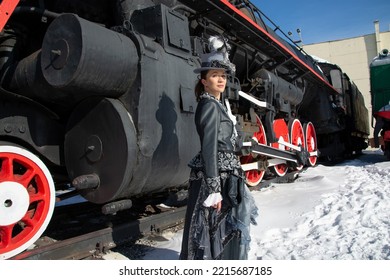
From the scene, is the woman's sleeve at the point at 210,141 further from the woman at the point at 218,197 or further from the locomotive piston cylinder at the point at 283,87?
the locomotive piston cylinder at the point at 283,87

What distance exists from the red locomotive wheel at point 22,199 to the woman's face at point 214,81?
131cm

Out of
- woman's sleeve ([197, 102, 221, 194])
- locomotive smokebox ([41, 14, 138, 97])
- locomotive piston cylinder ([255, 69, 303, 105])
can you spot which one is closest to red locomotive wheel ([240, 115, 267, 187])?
locomotive piston cylinder ([255, 69, 303, 105])

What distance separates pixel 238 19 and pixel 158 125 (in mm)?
2134

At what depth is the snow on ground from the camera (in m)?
2.51

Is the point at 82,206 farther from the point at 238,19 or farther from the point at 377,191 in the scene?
the point at 377,191

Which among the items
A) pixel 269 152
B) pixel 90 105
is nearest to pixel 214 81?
pixel 90 105

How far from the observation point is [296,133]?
22.5 feet

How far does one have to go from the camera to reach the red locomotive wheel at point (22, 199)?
7.15 feet

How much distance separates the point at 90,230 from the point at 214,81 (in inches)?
77.8

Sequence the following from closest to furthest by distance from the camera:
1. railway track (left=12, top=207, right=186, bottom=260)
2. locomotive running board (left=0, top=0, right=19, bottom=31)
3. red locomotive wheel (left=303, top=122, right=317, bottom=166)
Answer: locomotive running board (left=0, top=0, right=19, bottom=31)
railway track (left=12, top=207, right=186, bottom=260)
red locomotive wheel (left=303, top=122, right=317, bottom=166)

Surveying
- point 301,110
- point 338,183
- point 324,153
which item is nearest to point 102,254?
point 338,183

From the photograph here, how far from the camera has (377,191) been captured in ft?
14.2

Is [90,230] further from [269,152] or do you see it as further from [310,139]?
[310,139]

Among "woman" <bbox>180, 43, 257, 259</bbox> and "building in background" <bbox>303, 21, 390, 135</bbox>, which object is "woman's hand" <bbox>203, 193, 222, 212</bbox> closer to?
"woman" <bbox>180, 43, 257, 259</bbox>
